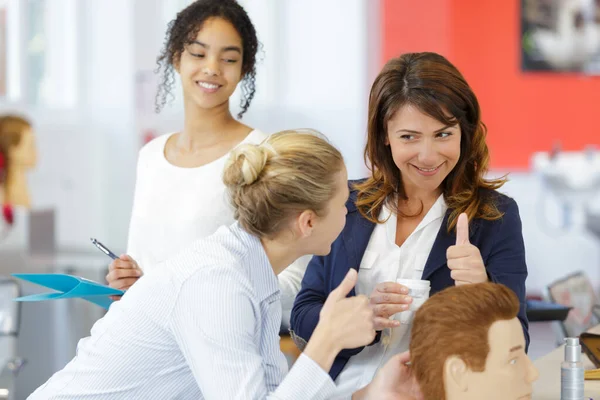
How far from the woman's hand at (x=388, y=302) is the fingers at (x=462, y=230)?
0.15 meters

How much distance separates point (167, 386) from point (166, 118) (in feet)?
16.8

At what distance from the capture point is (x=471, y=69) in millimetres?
6965

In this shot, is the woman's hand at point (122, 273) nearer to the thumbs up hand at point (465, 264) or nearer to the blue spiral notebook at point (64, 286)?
the blue spiral notebook at point (64, 286)

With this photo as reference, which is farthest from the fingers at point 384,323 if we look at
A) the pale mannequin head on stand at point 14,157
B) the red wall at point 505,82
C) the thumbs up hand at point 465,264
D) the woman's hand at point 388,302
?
the red wall at point 505,82

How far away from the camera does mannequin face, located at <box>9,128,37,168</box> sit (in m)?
5.30

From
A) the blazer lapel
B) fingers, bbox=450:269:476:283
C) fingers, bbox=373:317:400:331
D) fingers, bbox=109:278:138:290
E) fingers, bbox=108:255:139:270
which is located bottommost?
fingers, bbox=373:317:400:331

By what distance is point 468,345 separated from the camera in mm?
1521

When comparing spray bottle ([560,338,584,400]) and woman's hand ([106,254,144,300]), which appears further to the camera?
woman's hand ([106,254,144,300])

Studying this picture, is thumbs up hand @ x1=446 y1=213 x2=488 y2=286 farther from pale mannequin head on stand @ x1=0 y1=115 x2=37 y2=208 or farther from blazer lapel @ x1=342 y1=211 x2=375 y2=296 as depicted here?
pale mannequin head on stand @ x1=0 y1=115 x2=37 y2=208

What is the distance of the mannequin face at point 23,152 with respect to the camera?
5297mm

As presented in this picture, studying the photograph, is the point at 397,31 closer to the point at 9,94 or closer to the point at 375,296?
the point at 9,94

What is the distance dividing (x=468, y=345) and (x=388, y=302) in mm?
302

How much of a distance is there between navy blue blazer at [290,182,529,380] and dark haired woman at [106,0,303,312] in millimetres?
382

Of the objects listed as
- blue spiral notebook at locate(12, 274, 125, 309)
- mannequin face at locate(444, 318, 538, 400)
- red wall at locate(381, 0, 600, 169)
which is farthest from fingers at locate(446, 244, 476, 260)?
red wall at locate(381, 0, 600, 169)
